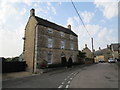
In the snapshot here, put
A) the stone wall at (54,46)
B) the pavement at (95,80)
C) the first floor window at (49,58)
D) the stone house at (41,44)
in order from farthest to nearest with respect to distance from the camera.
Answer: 1. the first floor window at (49,58)
2. the stone wall at (54,46)
3. the stone house at (41,44)
4. the pavement at (95,80)

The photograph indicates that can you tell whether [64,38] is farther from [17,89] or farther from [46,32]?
[17,89]

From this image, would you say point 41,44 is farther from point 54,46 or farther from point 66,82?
point 66,82

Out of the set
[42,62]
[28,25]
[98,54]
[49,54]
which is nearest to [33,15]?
[28,25]

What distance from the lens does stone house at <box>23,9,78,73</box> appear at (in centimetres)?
2038

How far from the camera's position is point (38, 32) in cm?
2081

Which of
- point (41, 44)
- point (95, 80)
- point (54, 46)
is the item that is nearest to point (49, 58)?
point (54, 46)

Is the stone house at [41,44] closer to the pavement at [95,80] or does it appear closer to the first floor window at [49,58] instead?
the first floor window at [49,58]

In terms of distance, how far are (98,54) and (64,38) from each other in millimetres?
52150

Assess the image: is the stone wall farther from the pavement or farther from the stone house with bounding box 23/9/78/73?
the pavement

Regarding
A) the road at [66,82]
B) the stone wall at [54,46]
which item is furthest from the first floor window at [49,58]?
the road at [66,82]

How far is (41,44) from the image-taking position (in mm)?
20984

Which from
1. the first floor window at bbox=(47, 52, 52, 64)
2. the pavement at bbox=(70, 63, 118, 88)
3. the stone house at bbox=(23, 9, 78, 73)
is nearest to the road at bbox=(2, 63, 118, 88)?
the pavement at bbox=(70, 63, 118, 88)

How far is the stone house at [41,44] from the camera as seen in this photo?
20.4m

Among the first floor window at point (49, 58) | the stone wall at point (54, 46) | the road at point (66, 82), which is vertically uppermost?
the stone wall at point (54, 46)
